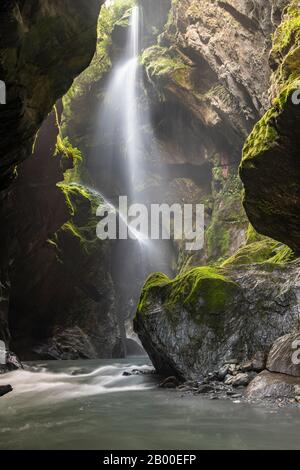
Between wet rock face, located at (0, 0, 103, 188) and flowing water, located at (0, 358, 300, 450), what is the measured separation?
17.1ft

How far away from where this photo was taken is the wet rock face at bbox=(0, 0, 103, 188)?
6.56 meters

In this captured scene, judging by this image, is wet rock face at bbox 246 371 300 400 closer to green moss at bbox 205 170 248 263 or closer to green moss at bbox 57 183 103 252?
green moss at bbox 57 183 103 252

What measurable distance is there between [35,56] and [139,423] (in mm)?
6559

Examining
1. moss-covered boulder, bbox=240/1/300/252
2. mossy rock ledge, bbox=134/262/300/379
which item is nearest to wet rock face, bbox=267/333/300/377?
mossy rock ledge, bbox=134/262/300/379

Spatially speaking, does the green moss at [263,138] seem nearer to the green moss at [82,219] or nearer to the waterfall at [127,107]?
the green moss at [82,219]

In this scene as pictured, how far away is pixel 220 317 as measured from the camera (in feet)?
36.8

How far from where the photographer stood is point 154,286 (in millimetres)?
13555

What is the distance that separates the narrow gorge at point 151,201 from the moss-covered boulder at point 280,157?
0.04 metres

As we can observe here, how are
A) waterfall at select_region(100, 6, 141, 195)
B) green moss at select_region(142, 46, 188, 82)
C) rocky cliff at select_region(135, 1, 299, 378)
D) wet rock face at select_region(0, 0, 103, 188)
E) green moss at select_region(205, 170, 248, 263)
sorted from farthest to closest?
waterfall at select_region(100, 6, 141, 195), green moss at select_region(142, 46, 188, 82), green moss at select_region(205, 170, 248, 263), rocky cliff at select_region(135, 1, 299, 378), wet rock face at select_region(0, 0, 103, 188)

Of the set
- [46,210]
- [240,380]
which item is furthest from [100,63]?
[240,380]

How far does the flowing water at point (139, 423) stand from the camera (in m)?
5.14

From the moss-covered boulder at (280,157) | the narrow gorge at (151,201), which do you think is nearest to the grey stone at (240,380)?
the narrow gorge at (151,201)

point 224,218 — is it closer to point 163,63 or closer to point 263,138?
point 163,63

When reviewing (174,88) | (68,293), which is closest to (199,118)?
(174,88)
